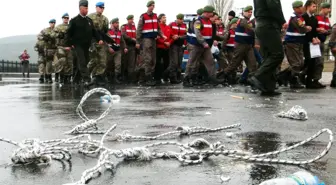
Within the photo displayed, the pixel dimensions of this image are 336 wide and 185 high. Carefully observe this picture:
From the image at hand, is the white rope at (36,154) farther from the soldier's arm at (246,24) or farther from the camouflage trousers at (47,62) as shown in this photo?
the camouflage trousers at (47,62)

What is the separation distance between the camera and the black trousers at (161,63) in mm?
16484

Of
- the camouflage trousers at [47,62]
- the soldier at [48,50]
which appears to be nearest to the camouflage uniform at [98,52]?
the soldier at [48,50]

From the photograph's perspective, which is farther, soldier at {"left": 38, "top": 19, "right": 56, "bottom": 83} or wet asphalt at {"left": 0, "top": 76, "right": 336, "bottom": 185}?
soldier at {"left": 38, "top": 19, "right": 56, "bottom": 83}

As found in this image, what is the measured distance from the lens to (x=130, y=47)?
1702 cm

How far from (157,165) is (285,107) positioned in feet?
12.8

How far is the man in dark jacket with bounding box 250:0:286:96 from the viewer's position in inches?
339

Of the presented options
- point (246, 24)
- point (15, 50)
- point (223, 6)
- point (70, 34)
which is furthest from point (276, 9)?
point (15, 50)

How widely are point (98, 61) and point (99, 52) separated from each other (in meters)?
0.24

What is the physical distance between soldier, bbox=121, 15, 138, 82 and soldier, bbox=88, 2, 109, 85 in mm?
2494

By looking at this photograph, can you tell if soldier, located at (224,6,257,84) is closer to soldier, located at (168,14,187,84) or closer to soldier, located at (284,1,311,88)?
soldier, located at (284,1,311,88)

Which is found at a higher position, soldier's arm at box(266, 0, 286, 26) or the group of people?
soldier's arm at box(266, 0, 286, 26)

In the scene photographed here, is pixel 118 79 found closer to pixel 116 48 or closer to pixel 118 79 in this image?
pixel 118 79

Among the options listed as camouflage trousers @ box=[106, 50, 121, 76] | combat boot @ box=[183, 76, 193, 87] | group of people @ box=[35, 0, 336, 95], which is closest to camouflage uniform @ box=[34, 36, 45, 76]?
group of people @ box=[35, 0, 336, 95]

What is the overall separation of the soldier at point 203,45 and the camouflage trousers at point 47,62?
708cm
